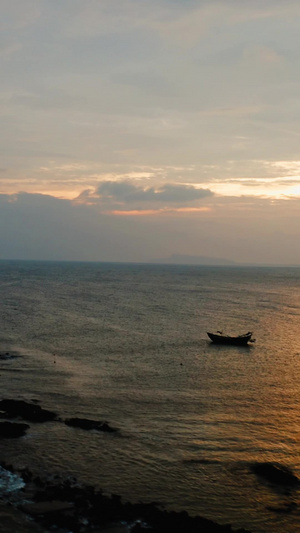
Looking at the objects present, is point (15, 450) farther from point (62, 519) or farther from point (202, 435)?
point (202, 435)

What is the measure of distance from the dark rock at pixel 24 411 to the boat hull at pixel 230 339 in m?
41.5

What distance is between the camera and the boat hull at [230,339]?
7638 cm

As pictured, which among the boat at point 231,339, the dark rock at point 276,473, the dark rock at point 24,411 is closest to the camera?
the dark rock at point 276,473

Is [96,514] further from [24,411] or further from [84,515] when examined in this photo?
[24,411]

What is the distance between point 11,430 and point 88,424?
5872 millimetres

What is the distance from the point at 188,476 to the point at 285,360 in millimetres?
39959

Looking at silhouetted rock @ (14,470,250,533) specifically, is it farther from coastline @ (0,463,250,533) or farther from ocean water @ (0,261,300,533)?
ocean water @ (0,261,300,533)

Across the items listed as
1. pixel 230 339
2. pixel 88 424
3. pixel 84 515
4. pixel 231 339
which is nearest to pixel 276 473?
pixel 84 515

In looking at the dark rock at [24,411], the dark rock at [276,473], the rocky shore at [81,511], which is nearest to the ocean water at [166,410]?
the dark rock at [276,473]

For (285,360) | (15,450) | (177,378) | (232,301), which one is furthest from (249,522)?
(232,301)

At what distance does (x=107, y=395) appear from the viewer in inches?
1790

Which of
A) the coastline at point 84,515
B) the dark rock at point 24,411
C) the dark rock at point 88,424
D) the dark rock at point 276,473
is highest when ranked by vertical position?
the dark rock at point 24,411

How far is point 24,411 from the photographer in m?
38.9

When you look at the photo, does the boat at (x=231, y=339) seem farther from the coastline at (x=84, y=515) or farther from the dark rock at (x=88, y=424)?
the coastline at (x=84, y=515)
